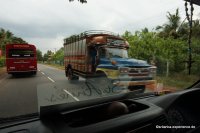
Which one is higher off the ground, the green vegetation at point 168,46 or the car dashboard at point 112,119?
the green vegetation at point 168,46

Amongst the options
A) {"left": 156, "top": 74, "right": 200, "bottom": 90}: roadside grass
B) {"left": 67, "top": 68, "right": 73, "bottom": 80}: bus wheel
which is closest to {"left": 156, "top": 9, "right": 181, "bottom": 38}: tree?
{"left": 156, "top": 74, "right": 200, "bottom": 90}: roadside grass

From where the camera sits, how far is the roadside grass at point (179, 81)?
292 cm

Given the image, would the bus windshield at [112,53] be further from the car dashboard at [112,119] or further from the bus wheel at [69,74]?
the car dashboard at [112,119]

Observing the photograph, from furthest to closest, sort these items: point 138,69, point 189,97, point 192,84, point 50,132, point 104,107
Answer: point 138,69, point 192,84, point 189,97, point 104,107, point 50,132

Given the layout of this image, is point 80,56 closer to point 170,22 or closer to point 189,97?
point 170,22

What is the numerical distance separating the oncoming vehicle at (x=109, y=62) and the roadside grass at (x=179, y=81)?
37 centimetres

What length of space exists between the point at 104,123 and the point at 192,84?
2.01 meters

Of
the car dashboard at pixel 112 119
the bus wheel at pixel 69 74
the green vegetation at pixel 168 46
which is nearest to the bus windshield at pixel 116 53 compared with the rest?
the green vegetation at pixel 168 46

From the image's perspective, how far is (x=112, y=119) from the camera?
1.63 meters

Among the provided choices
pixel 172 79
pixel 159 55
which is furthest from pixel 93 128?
pixel 159 55

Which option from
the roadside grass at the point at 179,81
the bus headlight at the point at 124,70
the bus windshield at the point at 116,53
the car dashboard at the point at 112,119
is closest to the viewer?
the car dashboard at the point at 112,119

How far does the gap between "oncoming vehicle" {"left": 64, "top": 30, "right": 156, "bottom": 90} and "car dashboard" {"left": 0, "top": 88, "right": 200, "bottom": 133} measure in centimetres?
92

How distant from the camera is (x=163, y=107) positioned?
1.99 m

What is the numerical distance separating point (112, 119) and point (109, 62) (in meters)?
2.99
